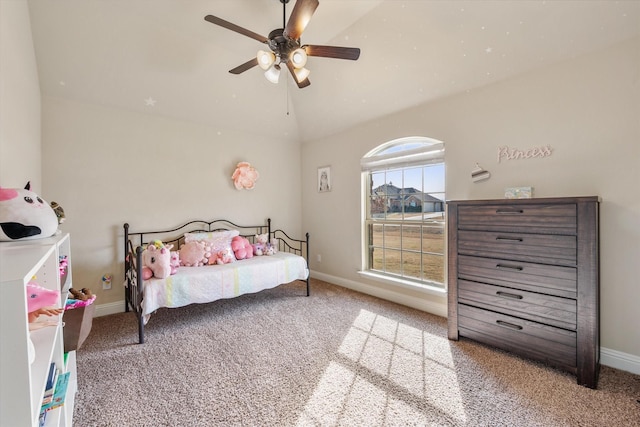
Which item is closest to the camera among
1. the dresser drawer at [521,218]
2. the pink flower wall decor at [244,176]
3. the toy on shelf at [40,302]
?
the toy on shelf at [40,302]

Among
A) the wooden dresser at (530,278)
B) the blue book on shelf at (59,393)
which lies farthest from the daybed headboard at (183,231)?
the wooden dresser at (530,278)

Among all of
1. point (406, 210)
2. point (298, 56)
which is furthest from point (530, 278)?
point (298, 56)

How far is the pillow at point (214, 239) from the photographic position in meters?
3.31

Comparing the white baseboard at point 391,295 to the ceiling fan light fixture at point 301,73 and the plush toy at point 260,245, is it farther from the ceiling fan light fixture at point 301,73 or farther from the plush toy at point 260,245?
the ceiling fan light fixture at point 301,73

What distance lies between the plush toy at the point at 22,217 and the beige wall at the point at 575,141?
2939 mm

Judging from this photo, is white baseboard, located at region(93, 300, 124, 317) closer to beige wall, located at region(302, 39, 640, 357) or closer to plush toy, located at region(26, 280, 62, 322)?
plush toy, located at region(26, 280, 62, 322)

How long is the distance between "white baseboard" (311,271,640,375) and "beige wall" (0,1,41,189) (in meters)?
3.31

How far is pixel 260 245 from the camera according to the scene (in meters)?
3.68

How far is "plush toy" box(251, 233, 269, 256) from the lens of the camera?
143 inches

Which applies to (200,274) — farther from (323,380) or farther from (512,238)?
(512,238)

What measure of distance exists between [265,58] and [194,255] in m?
2.12

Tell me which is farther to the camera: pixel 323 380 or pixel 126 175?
pixel 126 175

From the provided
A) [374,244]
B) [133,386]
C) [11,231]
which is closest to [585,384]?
[374,244]

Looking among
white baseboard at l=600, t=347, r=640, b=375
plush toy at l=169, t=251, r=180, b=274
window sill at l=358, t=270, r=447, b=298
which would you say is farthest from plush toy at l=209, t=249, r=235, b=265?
white baseboard at l=600, t=347, r=640, b=375
